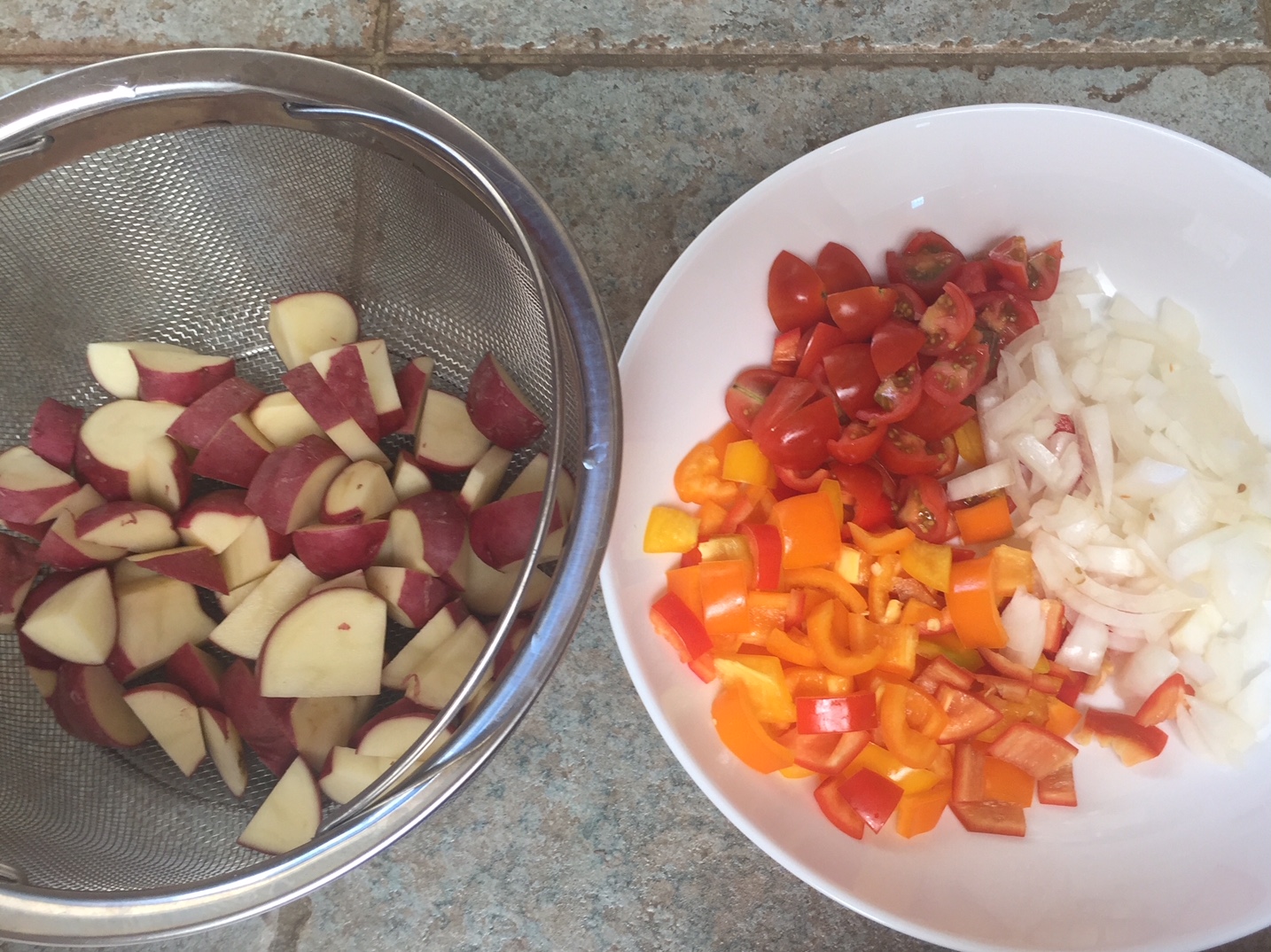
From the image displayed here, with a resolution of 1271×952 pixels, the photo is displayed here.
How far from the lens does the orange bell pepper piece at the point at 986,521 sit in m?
0.98

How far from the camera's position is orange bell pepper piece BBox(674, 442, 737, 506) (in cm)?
100

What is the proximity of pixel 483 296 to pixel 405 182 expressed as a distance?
0.15 meters

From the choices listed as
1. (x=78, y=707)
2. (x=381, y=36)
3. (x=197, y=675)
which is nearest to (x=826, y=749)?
(x=197, y=675)

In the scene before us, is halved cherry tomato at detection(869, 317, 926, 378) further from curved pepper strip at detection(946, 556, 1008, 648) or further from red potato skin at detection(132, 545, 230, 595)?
red potato skin at detection(132, 545, 230, 595)

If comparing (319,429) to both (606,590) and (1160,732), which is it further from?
(1160,732)

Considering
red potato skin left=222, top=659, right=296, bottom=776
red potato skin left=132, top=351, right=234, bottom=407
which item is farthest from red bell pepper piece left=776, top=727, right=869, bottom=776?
red potato skin left=132, top=351, right=234, bottom=407

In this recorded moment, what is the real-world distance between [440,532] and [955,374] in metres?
0.62

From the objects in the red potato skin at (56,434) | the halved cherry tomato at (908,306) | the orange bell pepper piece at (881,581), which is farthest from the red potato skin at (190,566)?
the halved cherry tomato at (908,306)

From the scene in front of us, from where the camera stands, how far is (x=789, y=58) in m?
1.19

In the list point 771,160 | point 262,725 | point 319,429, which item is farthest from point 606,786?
point 771,160

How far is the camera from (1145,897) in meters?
0.92

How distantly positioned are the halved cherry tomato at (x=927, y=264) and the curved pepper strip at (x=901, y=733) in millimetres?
475

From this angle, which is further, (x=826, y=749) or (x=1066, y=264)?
(x=1066, y=264)

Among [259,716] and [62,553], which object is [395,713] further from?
[62,553]
